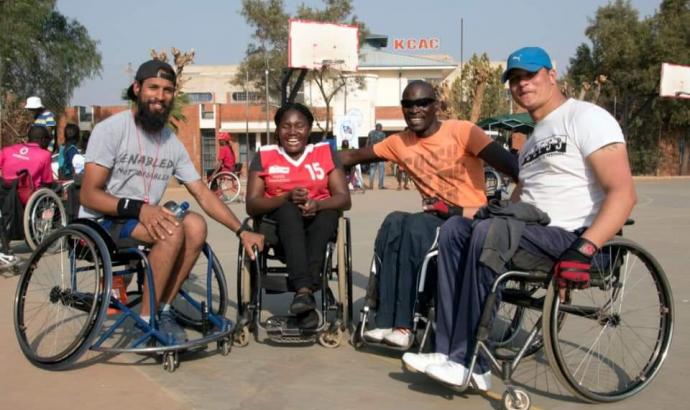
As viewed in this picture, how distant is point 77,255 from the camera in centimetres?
441


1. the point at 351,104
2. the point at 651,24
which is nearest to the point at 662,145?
the point at 651,24

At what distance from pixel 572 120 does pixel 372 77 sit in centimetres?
4339

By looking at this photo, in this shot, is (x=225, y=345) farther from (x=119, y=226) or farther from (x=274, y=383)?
(x=119, y=226)

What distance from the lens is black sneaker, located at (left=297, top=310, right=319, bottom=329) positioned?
463 centimetres

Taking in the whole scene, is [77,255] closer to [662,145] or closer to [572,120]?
[572,120]

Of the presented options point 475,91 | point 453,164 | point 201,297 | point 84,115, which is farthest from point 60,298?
point 84,115

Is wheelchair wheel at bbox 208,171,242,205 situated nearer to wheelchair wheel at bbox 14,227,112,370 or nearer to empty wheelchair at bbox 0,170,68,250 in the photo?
empty wheelchair at bbox 0,170,68,250

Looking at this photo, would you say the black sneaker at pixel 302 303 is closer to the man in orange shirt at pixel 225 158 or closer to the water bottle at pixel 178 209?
the water bottle at pixel 178 209

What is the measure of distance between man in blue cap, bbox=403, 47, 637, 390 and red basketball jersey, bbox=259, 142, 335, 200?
1408 millimetres

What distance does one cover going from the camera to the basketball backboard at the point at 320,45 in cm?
2577

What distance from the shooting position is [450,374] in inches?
138

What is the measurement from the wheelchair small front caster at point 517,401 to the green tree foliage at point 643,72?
111 ft

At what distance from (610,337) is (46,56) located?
108ft

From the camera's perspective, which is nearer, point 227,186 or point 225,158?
point 227,186
